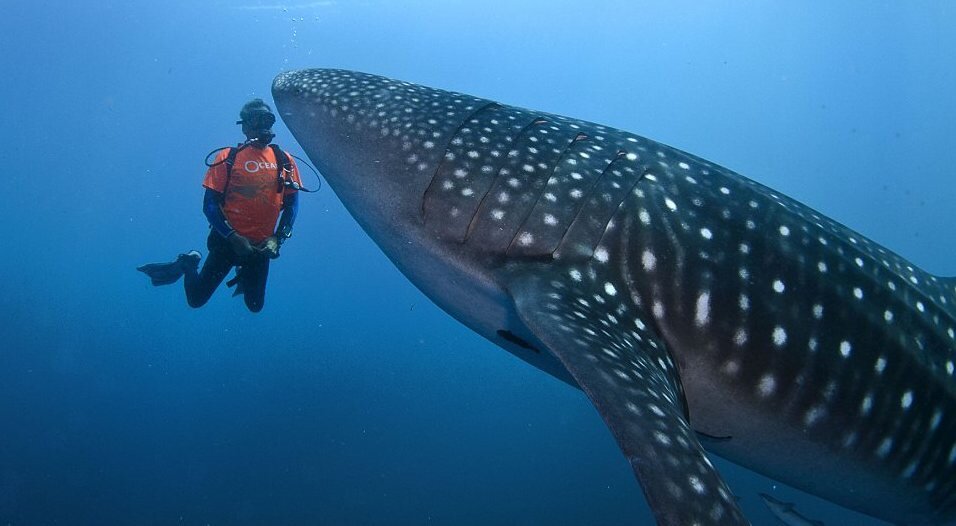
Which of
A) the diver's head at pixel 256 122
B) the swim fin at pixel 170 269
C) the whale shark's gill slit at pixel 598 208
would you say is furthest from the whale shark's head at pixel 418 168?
the swim fin at pixel 170 269

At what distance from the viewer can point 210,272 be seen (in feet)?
24.8

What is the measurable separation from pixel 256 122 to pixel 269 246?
1451 millimetres

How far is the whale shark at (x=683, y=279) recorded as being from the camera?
2686mm

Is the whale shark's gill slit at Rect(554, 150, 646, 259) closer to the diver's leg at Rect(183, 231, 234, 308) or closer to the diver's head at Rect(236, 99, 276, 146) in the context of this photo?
the diver's head at Rect(236, 99, 276, 146)

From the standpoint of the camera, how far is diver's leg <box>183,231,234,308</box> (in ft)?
22.9

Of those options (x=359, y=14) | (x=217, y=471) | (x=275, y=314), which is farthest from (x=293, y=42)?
(x=217, y=471)

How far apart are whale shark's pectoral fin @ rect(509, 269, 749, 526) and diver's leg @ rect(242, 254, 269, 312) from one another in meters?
5.26

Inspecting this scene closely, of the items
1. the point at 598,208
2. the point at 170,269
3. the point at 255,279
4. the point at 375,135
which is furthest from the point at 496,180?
the point at 170,269

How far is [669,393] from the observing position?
216 cm

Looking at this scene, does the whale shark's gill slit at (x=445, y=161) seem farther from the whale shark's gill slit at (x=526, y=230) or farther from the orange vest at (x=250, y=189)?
the orange vest at (x=250, y=189)

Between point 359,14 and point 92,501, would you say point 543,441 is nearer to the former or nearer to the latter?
point 92,501

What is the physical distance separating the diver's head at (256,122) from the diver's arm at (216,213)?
0.79 meters

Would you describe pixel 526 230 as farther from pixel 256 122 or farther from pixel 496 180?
pixel 256 122

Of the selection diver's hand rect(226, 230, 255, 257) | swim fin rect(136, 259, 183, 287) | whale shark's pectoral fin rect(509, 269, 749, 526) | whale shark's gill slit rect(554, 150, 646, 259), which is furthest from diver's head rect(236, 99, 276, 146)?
whale shark's pectoral fin rect(509, 269, 749, 526)
